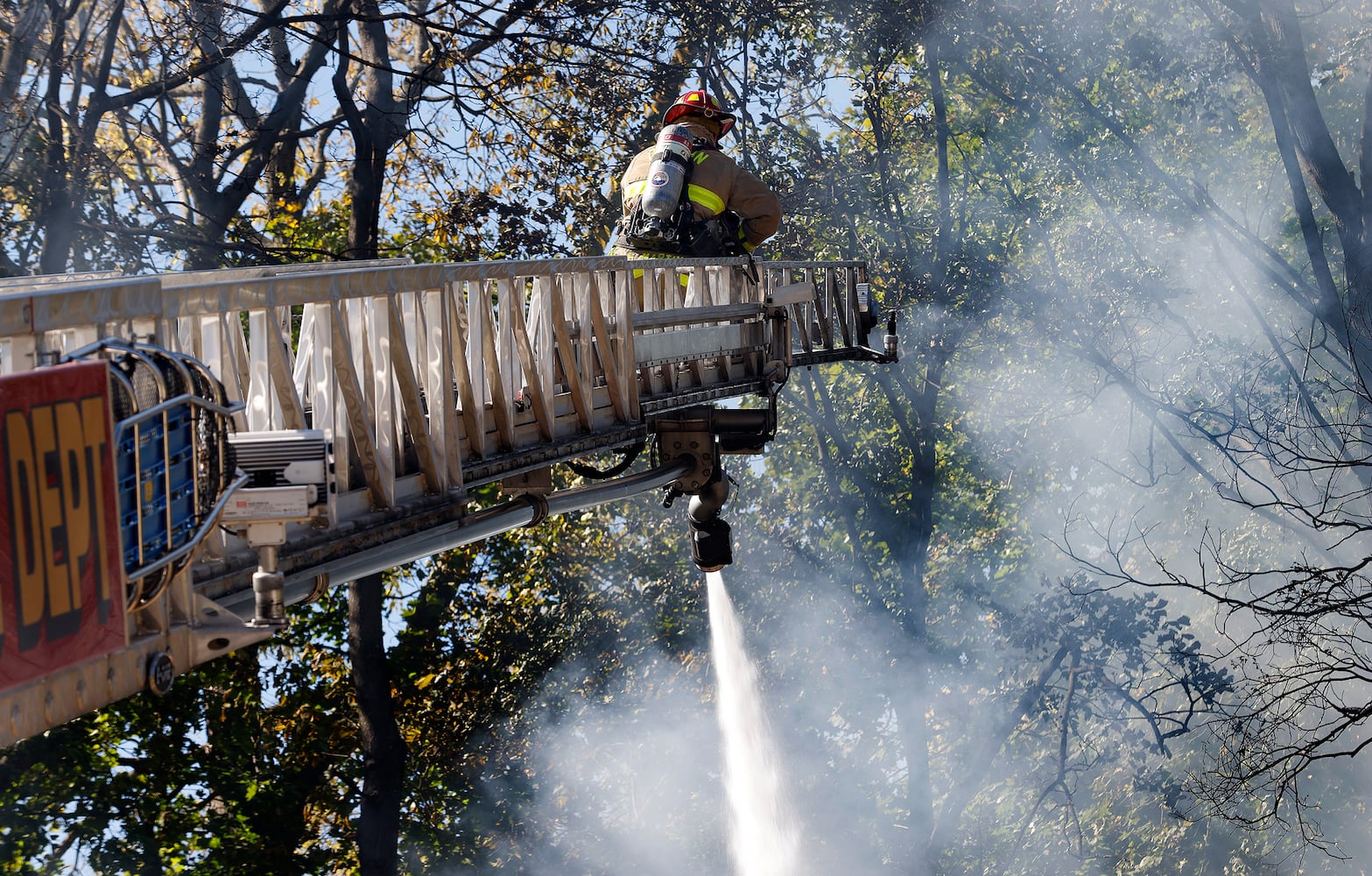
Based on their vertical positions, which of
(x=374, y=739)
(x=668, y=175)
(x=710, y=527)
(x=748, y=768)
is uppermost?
(x=668, y=175)

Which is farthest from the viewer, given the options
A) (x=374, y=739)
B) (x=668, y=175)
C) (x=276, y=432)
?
(x=374, y=739)

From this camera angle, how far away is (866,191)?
19031 mm

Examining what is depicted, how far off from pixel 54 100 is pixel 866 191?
11.0 metres

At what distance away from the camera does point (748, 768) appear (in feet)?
70.1

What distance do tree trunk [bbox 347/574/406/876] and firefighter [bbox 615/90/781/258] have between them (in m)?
7.33

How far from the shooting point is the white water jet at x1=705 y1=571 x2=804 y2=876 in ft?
65.0

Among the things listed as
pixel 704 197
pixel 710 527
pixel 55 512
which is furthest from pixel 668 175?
pixel 55 512

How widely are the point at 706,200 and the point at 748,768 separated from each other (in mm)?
15385

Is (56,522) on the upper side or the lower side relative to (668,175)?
lower

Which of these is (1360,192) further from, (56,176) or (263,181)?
(56,176)

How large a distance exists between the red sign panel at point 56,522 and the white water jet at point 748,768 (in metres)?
16.7

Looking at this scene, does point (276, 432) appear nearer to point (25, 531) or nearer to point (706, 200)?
point (25, 531)

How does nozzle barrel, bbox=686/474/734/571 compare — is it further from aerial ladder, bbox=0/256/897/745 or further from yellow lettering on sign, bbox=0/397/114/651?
yellow lettering on sign, bbox=0/397/114/651

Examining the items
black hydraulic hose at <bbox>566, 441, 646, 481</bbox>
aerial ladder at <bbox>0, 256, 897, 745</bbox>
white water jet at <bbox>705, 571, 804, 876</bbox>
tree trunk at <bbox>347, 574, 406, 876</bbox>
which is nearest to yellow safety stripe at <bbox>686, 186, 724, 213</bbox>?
aerial ladder at <bbox>0, 256, 897, 745</bbox>
